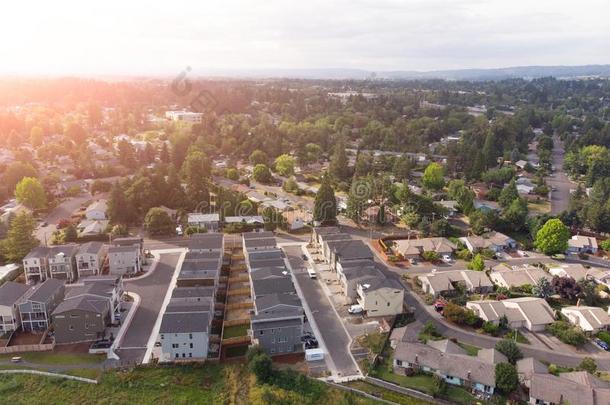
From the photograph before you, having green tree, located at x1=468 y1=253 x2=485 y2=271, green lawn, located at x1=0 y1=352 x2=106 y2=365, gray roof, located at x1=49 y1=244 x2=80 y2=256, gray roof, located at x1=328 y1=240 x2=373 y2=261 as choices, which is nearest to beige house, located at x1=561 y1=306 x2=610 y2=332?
green tree, located at x1=468 y1=253 x2=485 y2=271

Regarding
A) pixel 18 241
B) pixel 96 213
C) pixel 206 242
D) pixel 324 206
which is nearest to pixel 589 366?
pixel 324 206

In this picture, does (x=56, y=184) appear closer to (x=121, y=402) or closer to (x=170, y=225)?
(x=170, y=225)

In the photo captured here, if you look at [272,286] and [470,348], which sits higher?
[272,286]

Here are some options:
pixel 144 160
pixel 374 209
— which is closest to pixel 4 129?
pixel 144 160

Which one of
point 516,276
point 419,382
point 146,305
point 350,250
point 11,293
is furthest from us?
point 350,250

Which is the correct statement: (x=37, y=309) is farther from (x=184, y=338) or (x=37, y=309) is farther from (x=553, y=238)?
(x=553, y=238)

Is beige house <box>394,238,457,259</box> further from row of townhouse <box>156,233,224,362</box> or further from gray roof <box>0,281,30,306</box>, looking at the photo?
gray roof <box>0,281,30,306</box>

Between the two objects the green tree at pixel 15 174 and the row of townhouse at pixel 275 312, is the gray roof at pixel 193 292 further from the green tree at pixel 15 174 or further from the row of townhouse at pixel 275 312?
the green tree at pixel 15 174
